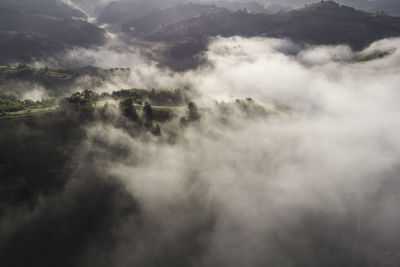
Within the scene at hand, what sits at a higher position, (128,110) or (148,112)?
(128,110)

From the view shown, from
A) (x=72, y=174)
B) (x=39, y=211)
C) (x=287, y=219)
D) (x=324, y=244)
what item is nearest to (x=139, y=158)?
(x=72, y=174)

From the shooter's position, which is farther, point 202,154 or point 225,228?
point 202,154

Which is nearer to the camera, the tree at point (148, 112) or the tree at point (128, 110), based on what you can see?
the tree at point (128, 110)

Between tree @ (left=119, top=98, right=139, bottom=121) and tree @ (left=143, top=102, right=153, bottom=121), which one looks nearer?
tree @ (left=119, top=98, right=139, bottom=121)

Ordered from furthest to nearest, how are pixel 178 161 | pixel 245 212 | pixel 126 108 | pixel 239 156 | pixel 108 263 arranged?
pixel 239 156, pixel 126 108, pixel 178 161, pixel 245 212, pixel 108 263

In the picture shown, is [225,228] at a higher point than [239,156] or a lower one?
lower

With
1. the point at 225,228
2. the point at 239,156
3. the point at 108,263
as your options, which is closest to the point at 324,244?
the point at 225,228

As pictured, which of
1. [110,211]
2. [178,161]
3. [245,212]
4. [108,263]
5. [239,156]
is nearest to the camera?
[108,263]

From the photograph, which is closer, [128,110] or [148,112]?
[128,110]

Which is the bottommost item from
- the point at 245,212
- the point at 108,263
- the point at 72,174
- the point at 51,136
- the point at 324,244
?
the point at 324,244

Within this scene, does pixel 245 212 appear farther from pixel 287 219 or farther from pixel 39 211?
pixel 39 211
